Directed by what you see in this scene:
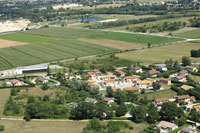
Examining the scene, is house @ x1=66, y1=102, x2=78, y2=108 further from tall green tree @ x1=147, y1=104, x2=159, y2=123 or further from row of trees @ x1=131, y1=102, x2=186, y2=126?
tall green tree @ x1=147, y1=104, x2=159, y2=123

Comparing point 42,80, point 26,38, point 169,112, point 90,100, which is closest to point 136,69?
point 42,80

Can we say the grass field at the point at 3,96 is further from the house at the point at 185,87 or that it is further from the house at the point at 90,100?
the house at the point at 185,87

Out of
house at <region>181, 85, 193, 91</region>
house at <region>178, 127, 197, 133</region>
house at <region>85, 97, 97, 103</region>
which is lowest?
house at <region>178, 127, 197, 133</region>

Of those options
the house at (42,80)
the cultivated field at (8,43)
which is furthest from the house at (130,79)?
the cultivated field at (8,43)

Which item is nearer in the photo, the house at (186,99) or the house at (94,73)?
the house at (186,99)

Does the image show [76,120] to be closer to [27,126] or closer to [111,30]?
[27,126]

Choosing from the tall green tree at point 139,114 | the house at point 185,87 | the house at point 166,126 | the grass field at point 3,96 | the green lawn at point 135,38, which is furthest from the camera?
the green lawn at point 135,38

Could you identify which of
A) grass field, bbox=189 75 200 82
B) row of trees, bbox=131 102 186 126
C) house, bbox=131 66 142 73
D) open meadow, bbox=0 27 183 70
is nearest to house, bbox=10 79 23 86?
open meadow, bbox=0 27 183 70
